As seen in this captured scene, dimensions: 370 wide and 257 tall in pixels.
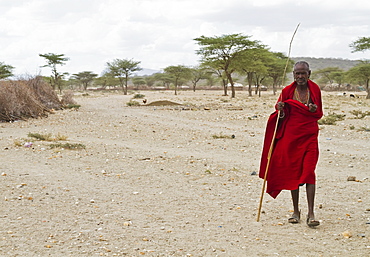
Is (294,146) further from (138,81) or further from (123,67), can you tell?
(138,81)

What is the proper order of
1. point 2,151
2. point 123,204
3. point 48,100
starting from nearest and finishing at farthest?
point 123,204, point 2,151, point 48,100

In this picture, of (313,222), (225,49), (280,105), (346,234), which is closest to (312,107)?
(280,105)

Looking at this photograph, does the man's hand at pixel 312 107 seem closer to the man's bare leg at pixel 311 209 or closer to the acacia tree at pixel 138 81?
the man's bare leg at pixel 311 209

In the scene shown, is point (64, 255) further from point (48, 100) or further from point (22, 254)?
point (48, 100)

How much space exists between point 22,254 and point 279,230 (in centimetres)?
224

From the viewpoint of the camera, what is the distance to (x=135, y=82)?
7350cm

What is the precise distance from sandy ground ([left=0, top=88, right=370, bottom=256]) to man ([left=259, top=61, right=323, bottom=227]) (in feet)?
1.23

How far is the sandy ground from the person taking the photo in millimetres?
3324

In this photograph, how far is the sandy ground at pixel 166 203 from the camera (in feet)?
10.9

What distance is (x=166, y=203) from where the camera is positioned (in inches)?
181

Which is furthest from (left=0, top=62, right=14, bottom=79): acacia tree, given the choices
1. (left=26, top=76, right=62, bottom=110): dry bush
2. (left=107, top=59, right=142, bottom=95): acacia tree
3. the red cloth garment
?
the red cloth garment

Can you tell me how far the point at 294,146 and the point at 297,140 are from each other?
66mm

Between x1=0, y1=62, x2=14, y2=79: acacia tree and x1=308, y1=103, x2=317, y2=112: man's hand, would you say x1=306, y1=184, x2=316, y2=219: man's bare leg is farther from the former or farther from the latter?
x1=0, y1=62, x2=14, y2=79: acacia tree

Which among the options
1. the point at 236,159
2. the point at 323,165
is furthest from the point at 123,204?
the point at 323,165
